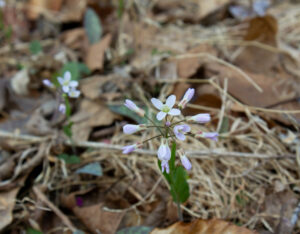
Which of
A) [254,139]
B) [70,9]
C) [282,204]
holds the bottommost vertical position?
[282,204]

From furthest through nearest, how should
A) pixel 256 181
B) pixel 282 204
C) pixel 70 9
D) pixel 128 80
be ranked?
1. pixel 70 9
2. pixel 128 80
3. pixel 256 181
4. pixel 282 204

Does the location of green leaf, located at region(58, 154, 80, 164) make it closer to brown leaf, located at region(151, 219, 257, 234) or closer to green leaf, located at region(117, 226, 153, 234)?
green leaf, located at region(117, 226, 153, 234)

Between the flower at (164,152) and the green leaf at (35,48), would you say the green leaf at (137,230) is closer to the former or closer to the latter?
the flower at (164,152)

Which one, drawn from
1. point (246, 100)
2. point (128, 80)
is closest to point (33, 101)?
point (128, 80)

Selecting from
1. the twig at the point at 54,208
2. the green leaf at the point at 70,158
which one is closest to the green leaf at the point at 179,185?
the twig at the point at 54,208

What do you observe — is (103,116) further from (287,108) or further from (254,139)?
(287,108)

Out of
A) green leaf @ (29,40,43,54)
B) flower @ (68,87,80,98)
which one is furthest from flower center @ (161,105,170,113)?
green leaf @ (29,40,43,54)

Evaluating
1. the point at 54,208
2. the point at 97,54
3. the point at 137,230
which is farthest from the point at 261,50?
the point at 54,208
